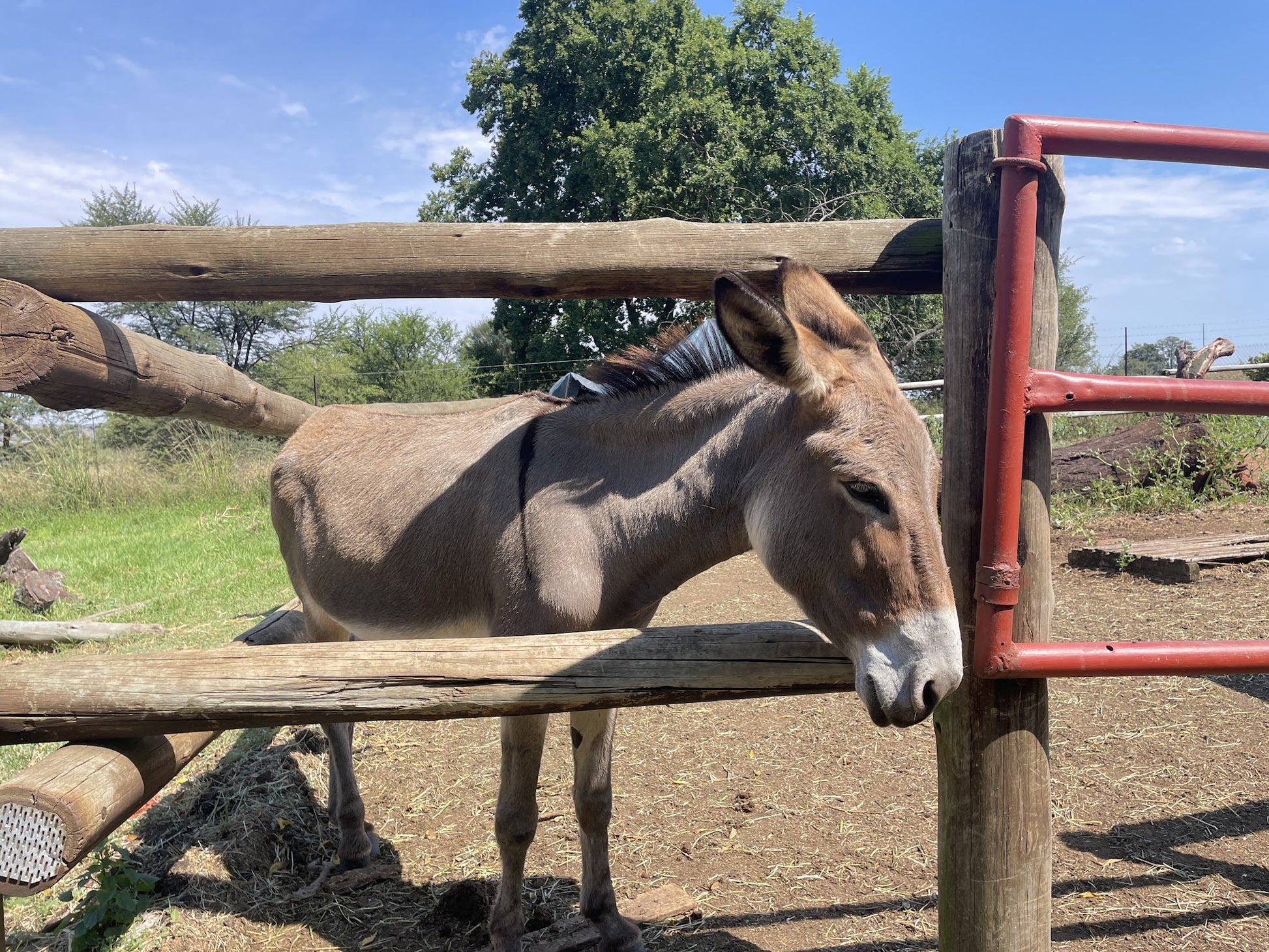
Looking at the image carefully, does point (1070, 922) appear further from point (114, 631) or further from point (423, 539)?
point (114, 631)

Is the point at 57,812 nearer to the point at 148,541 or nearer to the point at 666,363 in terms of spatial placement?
the point at 666,363

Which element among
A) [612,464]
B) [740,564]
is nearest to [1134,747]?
[612,464]

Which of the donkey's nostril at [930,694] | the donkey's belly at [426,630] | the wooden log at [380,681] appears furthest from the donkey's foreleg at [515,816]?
the donkey's nostril at [930,694]

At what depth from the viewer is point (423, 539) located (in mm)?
3010

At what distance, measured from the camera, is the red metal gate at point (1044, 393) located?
185 cm

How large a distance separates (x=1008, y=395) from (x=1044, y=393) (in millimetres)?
91

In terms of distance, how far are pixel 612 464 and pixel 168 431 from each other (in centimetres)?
2220

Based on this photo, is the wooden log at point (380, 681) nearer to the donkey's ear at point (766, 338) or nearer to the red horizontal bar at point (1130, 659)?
the red horizontal bar at point (1130, 659)

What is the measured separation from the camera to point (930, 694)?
1840mm

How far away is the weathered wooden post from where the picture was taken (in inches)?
78.1

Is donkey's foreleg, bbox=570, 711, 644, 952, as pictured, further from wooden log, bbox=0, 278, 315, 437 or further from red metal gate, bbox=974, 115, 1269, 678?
wooden log, bbox=0, 278, 315, 437

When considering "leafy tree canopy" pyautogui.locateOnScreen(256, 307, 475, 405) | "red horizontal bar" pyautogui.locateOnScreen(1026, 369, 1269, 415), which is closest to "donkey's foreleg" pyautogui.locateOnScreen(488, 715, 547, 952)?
"red horizontal bar" pyautogui.locateOnScreen(1026, 369, 1269, 415)

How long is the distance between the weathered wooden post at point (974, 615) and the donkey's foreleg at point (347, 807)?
2.88m

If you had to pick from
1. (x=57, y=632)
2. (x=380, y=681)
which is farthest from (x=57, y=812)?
(x=57, y=632)
